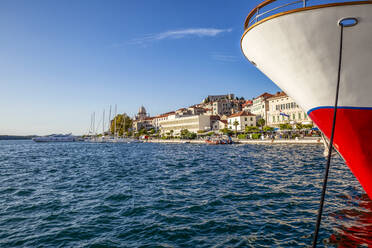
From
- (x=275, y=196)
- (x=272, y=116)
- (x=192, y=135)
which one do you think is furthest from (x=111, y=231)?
(x=192, y=135)

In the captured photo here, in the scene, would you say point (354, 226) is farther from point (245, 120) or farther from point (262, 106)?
point (245, 120)

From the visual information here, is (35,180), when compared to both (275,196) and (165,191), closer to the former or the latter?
(165,191)

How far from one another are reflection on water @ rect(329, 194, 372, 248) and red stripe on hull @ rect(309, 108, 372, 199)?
0.99 m

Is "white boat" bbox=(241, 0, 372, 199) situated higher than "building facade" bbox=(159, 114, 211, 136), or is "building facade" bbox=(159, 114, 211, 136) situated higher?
"building facade" bbox=(159, 114, 211, 136)

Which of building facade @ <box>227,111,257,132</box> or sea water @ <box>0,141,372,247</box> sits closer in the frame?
sea water @ <box>0,141,372,247</box>

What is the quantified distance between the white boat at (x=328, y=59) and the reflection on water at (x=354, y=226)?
105 cm

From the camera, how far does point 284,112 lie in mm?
65125

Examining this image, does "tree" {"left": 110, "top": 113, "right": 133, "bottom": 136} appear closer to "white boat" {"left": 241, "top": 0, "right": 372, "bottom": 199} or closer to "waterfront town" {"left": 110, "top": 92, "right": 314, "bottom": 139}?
"waterfront town" {"left": 110, "top": 92, "right": 314, "bottom": 139}

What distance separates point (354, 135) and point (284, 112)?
63855mm

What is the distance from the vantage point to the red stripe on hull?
5.18 metres

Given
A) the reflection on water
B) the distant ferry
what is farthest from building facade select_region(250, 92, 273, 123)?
the distant ferry

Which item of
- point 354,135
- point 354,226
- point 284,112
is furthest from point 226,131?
point 354,135

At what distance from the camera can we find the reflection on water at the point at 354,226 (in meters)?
5.52

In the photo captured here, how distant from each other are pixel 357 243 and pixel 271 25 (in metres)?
5.12
